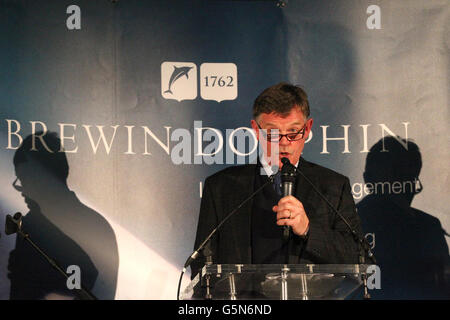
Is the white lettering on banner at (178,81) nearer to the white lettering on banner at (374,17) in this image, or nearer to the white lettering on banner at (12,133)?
the white lettering on banner at (12,133)

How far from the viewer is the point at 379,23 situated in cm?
448

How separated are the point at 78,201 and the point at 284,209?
1.92 m

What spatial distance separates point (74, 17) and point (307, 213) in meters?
1.99

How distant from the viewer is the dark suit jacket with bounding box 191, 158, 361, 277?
317cm

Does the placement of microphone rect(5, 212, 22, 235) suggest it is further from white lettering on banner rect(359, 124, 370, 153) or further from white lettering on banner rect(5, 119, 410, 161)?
white lettering on banner rect(359, 124, 370, 153)

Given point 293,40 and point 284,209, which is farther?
point 293,40

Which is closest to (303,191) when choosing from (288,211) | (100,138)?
(288,211)

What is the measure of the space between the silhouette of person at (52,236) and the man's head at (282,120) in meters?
1.25

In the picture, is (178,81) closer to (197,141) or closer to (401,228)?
(197,141)

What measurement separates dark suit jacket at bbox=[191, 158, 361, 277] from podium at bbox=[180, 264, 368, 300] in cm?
50

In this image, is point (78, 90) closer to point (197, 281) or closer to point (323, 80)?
point (323, 80)

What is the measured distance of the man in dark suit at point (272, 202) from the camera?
3457 millimetres
